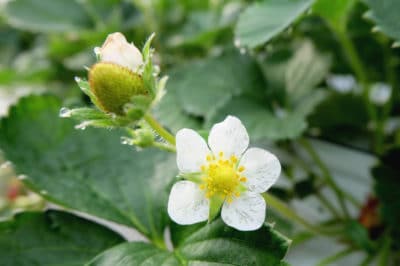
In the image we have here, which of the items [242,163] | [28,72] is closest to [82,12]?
[28,72]

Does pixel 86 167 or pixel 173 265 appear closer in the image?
pixel 173 265

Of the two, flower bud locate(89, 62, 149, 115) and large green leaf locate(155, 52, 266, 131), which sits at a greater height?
large green leaf locate(155, 52, 266, 131)

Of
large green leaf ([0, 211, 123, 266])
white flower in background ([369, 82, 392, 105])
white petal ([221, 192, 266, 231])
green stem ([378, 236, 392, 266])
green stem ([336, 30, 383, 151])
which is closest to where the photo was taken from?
white petal ([221, 192, 266, 231])

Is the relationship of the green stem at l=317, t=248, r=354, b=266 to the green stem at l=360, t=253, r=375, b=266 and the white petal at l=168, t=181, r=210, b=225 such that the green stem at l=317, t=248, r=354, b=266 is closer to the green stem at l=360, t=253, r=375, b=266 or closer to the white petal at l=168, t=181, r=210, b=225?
the green stem at l=360, t=253, r=375, b=266

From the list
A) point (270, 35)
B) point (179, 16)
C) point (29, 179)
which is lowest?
point (29, 179)

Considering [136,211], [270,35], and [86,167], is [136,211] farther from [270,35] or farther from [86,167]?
[270,35]

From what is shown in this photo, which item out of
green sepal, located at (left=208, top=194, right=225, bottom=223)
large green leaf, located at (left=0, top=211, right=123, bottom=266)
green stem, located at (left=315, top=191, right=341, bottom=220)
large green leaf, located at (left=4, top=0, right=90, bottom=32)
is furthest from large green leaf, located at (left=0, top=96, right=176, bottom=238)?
large green leaf, located at (left=4, top=0, right=90, bottom=32)

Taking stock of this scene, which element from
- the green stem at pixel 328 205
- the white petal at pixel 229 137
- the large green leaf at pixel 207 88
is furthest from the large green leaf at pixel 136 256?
the green stem at pixel 328 205
